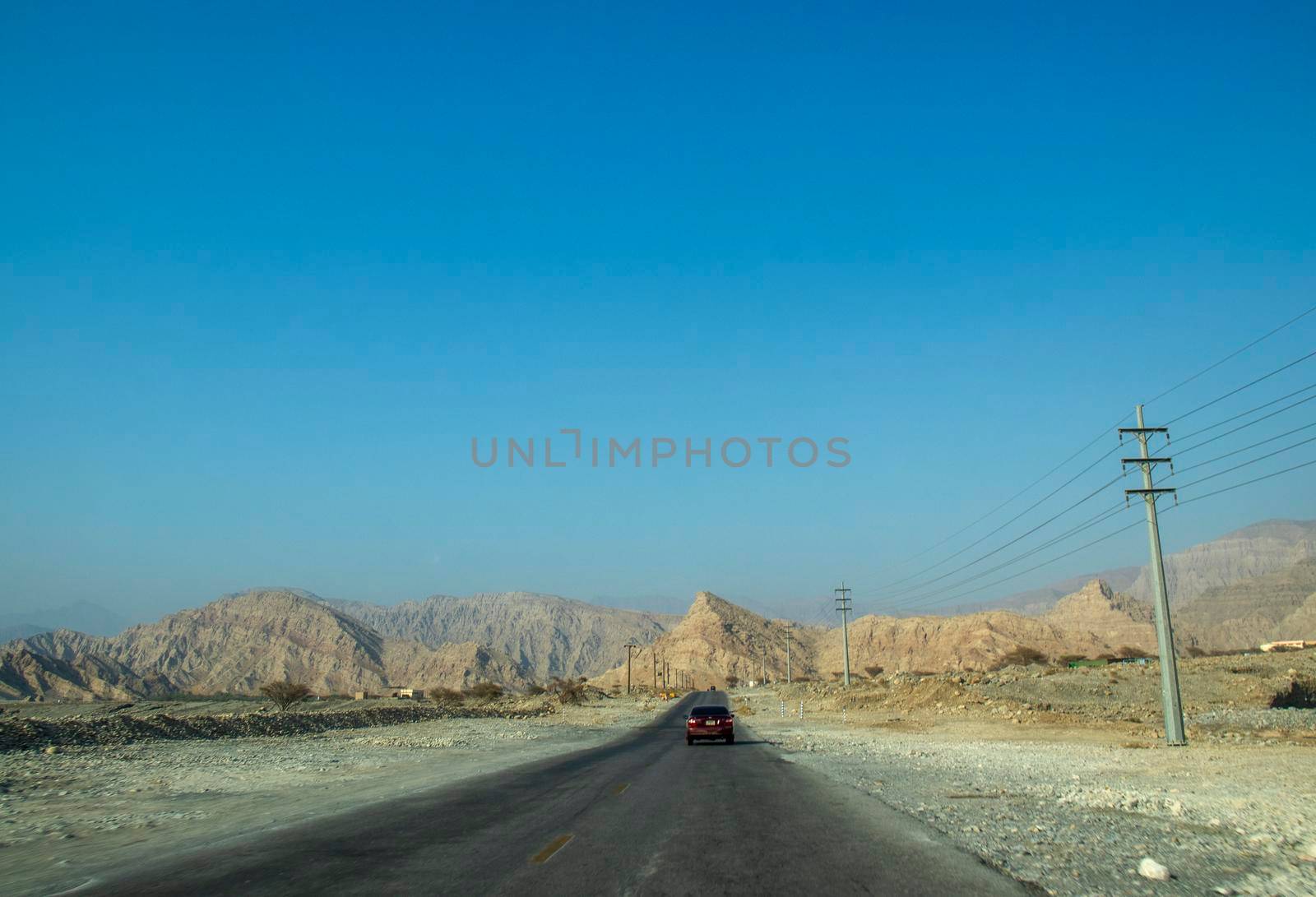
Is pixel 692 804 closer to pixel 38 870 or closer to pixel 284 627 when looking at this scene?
pixel 38 870

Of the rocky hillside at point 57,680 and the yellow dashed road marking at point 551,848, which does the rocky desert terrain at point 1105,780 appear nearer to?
the yellow dashed road marking at point 551,848

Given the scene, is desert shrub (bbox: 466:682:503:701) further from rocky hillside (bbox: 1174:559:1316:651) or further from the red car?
rocky hillside (bbox: 1174:559:1316:651)

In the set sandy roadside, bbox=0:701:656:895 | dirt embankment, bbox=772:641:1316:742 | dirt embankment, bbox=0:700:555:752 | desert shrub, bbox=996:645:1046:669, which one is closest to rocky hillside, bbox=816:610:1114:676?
desert shrub, bbox=996:645:1046:669

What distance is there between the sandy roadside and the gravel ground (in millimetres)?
10266

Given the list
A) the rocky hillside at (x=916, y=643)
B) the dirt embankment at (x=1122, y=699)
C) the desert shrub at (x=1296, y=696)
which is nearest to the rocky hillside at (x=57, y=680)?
the rocky hillside at (x=916, y=643)

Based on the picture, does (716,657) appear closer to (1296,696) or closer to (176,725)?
(1296,696)

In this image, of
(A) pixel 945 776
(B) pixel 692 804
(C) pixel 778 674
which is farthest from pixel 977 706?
(C) pixel 778 674

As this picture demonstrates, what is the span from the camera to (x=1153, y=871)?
9.36m

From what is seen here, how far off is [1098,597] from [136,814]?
20170 centimetres

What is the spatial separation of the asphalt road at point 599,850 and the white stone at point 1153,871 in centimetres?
159

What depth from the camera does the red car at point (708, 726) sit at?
34.8 m

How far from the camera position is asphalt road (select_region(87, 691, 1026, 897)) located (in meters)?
8.85

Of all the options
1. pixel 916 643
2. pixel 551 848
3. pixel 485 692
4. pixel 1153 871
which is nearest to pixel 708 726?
pixel 551 848

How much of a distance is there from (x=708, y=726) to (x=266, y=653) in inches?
6023
